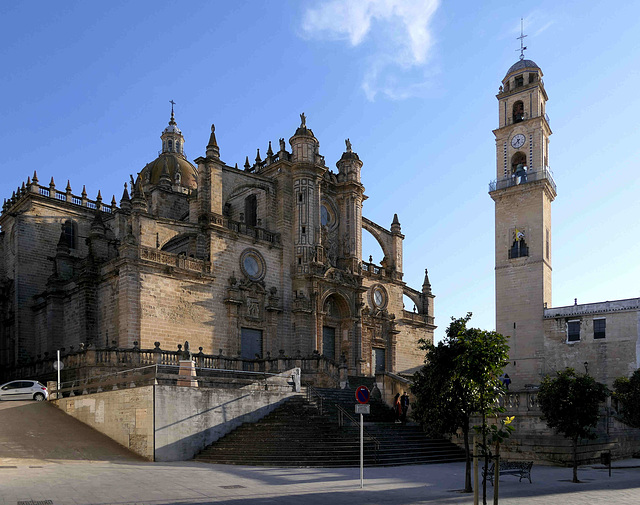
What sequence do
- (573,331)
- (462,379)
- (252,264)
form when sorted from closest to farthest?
(462,379) < (252,264) < (573,331)

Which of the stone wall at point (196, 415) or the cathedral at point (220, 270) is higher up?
the cathedral at point (220, 270)

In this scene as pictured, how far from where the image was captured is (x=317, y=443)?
20.1 meters

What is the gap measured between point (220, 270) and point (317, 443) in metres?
15.4

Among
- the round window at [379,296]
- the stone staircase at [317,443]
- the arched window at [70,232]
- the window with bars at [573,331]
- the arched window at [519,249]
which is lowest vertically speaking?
the stone staircase at [317,443]

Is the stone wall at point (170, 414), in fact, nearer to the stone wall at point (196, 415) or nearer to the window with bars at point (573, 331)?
the stone wall at point (196, 415)

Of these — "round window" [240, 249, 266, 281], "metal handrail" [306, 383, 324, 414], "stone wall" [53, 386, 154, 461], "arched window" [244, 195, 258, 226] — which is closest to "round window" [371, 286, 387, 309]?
"arched window" [244, 195, 258, 226]

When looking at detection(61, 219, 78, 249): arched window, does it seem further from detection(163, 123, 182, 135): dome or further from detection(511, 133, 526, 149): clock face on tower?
detection(511, 133, 526, 149): clock face on tower

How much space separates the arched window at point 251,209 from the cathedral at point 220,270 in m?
0.09

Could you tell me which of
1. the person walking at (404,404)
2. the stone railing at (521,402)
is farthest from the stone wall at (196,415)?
the stone railing at (521,402)

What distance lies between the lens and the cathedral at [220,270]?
31.4 meters

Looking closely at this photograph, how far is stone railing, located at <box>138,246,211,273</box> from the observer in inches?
1204

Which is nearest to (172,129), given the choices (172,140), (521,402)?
(172,140)

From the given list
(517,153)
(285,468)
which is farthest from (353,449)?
(517,153)

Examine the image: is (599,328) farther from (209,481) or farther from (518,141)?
(209,481)
